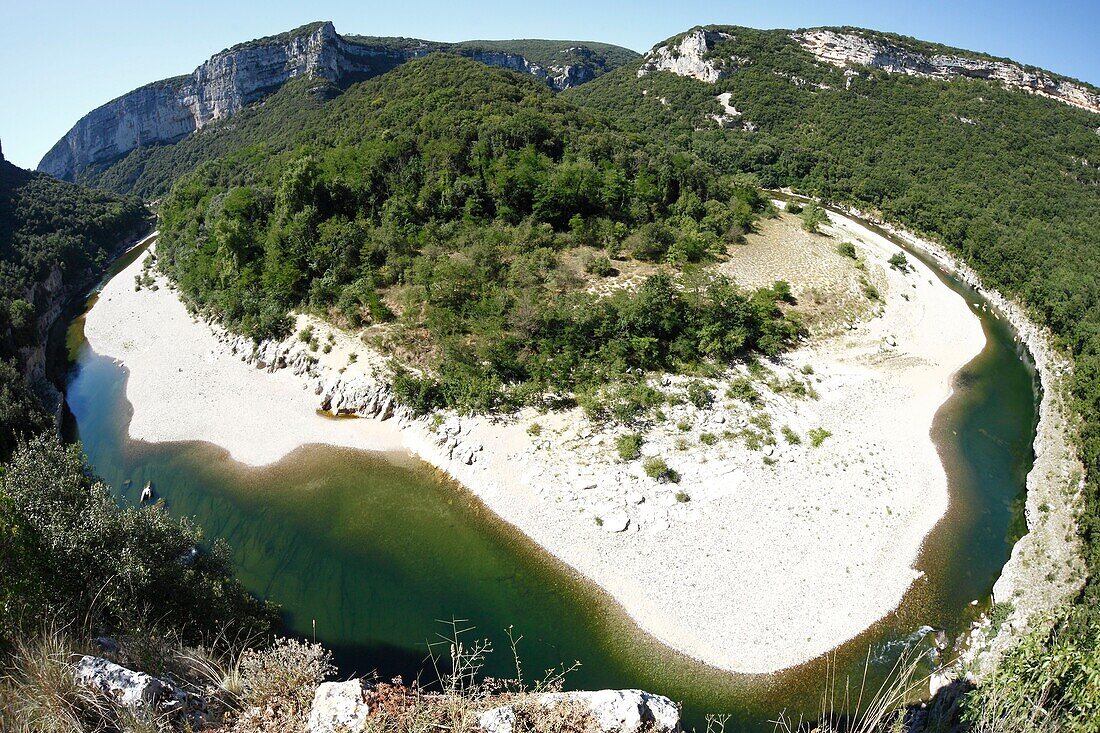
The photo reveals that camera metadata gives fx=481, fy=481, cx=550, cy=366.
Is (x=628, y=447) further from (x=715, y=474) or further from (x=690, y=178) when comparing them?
(x=690, y=178)

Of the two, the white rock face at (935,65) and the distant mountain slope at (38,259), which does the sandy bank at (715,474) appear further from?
the white rock face at (935,65)

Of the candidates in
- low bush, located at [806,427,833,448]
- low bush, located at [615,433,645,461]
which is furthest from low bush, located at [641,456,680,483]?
low bush, located at [806,427,833,448]

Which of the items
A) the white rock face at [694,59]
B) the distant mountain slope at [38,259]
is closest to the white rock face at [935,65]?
the white rock face at [694,59]

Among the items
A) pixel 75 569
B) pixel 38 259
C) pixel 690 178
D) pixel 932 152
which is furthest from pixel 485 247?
pixel 932 152

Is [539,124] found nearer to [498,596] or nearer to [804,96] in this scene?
[498,596]

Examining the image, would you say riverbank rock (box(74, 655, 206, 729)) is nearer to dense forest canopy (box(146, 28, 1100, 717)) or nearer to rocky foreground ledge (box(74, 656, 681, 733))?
rocky foreground ledge (box(74, 656, 681, 733))

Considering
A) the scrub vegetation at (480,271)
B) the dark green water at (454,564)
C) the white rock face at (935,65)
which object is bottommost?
the dark green water at (454,564)
